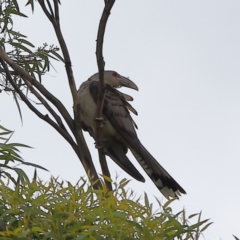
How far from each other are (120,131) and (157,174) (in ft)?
1.83

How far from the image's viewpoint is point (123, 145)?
4312 millimetres

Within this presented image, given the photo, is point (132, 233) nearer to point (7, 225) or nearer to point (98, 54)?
point (7, 225)

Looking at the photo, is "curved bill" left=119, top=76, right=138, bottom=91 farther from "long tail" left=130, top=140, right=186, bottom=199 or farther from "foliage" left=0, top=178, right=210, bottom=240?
"foliage" left=0, top=178, right=210, bottom=240

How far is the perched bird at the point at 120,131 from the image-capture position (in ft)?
12.5

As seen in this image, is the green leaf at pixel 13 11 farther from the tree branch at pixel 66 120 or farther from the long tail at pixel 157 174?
the long tail at pixel 157 174

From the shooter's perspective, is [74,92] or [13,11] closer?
[74,92]

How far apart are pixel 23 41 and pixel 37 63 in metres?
0.15

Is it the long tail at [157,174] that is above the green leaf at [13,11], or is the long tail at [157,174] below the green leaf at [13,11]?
below

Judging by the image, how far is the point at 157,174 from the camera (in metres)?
3.86

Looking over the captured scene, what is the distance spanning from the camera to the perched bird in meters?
3.80

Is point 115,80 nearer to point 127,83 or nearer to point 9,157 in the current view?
point 127,83

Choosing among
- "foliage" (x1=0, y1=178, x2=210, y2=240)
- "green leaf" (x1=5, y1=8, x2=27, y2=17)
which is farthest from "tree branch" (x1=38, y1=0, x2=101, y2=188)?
"foliage" (x1=0, y1=178, x2=210, y2=240)

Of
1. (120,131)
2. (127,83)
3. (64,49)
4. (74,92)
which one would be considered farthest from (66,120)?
(127,83)

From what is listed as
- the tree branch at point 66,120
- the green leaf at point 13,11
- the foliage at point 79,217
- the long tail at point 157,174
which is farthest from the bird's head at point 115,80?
the foliage at point 79,217
